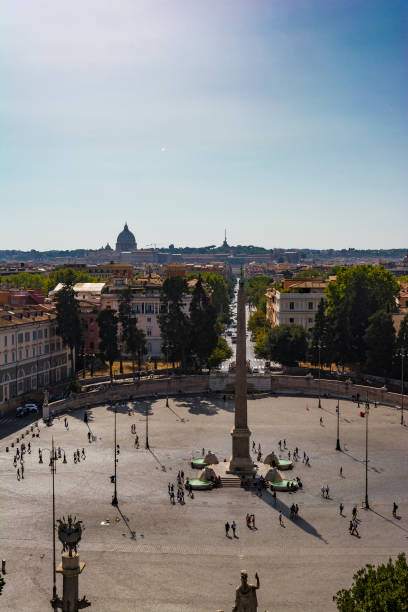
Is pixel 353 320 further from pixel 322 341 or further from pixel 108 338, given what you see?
pixel 108 338

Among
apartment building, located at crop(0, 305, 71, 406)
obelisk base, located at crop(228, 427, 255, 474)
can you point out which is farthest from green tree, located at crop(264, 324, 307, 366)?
obelisk base, located at crop(228, 427, 255, 474)

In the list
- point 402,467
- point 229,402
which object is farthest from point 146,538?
point 229,402

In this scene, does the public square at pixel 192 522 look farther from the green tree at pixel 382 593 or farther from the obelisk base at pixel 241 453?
the green tree at pixel 382 593

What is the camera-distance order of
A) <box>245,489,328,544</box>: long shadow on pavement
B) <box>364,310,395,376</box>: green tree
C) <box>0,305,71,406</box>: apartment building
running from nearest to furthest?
<box>245,489,328,544</box>: long shadow on pavement < <box>0,305,71,406</box>: apartment building < <box>364,310,395,376</box>: green tree

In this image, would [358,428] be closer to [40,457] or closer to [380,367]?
[380,367]

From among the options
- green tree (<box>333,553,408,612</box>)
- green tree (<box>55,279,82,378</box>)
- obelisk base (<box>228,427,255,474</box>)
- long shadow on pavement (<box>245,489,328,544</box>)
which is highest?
green tree (<box>55,279,82,378</box>)

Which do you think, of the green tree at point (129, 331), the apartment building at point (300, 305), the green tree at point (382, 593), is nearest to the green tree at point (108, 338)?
the green tree at point (129, 331)

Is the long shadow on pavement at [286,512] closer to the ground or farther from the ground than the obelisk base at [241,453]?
closer to the ground

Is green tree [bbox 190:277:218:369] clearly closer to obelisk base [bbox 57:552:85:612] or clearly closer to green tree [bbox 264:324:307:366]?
green tree [bbox 264:324:307:366]
